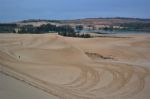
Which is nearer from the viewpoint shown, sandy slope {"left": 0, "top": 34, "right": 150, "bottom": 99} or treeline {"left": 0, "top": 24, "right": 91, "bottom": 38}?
sandy slope {"left": 0, "top": 34, "right": 150, "bottom": 99}

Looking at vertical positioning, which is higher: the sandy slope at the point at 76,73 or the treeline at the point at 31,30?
the sandy slope at the point at 76,73

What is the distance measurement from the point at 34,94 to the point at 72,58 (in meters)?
11.8

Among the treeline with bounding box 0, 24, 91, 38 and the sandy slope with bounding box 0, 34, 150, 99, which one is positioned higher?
the sandy slope with bounding box 0, 34, 150, 99

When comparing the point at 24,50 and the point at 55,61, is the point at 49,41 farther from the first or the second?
the point at 55,61

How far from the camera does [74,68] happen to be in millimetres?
18219

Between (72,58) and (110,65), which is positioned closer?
(110,65)

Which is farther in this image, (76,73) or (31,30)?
A: (31,30)

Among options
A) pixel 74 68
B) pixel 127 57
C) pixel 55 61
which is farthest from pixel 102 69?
pixel 127 57

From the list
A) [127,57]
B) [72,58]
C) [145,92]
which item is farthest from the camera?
[127,57]

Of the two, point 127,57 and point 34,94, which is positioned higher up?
point 34,94

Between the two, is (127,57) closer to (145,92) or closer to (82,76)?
(82,76)

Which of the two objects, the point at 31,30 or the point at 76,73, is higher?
the point at 76,73

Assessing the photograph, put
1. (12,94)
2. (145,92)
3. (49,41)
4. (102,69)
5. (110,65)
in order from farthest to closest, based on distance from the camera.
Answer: (49,41)
(110,65)
(102,69)
(145,92)
(12,94)

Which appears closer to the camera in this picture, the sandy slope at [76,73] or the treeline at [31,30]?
the sandy slope at [76,73]
